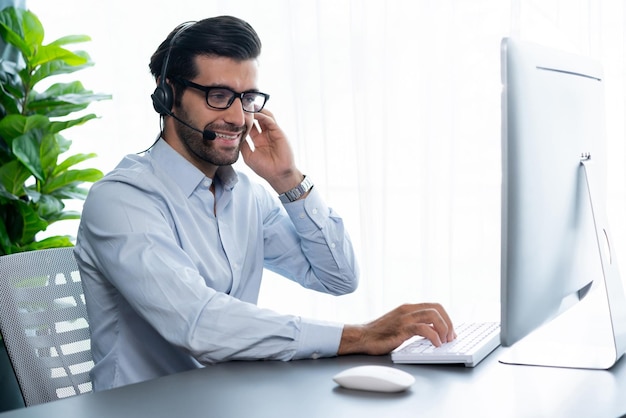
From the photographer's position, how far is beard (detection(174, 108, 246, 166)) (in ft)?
5.80

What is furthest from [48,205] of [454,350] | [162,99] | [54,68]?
[454,350]

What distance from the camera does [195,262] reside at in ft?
5.51

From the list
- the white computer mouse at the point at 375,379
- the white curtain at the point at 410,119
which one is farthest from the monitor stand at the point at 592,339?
the white curtain at the point at 410,119

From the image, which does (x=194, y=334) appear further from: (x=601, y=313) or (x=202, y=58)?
(x=601, y=313)

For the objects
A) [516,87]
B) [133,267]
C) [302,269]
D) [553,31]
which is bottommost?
[302,269]

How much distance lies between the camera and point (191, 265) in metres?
1.53

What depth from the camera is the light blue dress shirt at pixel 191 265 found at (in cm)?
140

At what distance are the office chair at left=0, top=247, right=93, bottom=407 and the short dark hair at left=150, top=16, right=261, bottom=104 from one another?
48cm

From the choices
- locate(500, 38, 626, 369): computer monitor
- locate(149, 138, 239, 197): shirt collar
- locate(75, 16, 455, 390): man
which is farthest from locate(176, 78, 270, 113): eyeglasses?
locate(500, 38, 626, 369): computer monitor

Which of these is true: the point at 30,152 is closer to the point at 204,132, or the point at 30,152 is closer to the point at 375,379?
the point at 204,132

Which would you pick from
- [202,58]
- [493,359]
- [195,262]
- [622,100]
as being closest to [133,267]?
[195,262]

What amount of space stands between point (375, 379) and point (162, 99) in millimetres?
867

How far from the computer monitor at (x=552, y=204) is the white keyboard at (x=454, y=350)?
5 cm

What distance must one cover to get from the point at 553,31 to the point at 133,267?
1.83 meters
